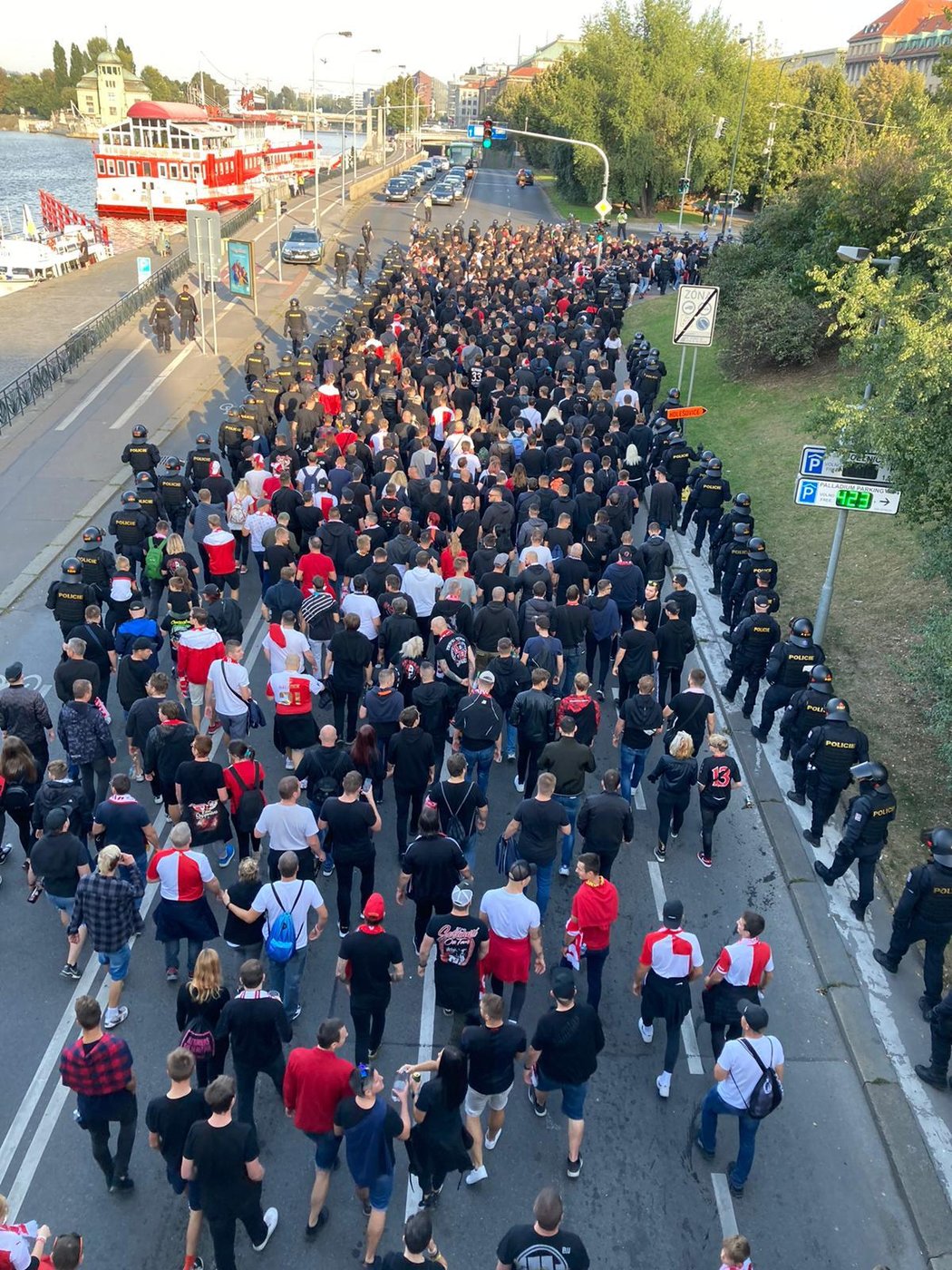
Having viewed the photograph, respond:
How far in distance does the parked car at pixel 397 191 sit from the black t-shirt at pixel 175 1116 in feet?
208

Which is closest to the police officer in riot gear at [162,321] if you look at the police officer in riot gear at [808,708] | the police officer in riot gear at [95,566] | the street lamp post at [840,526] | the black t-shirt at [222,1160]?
the police officer in riot gear at [95,566]

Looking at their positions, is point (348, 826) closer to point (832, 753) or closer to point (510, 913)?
point (510, 913)

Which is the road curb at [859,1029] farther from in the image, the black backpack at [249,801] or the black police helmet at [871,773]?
the black backpack at [249,801]

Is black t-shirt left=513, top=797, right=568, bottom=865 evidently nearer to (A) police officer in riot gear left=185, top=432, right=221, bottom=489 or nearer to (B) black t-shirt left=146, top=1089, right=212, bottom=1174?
(B) black t-shirt left=146, top=1089, right=212, bottom=1174

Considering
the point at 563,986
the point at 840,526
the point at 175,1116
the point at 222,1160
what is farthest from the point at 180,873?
the point at 840,526

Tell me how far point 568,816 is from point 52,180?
130 meters

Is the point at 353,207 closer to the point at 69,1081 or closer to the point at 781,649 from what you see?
the point at 781,649

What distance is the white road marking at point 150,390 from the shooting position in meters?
21.3

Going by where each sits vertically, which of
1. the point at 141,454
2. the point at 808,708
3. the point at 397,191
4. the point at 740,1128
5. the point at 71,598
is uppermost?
the point at 397,191

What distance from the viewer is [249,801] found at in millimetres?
7828

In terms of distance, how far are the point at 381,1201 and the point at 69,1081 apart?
186cm

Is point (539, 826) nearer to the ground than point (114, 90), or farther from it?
nearer to the ground

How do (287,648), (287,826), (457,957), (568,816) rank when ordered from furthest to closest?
1. (287,648)
2. (568,816)
3. (287,826)
4. (457,957)

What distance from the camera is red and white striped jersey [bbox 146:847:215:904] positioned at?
6.79 m
